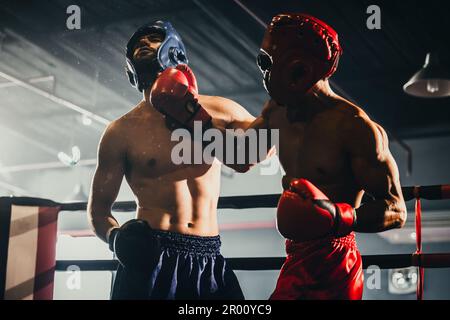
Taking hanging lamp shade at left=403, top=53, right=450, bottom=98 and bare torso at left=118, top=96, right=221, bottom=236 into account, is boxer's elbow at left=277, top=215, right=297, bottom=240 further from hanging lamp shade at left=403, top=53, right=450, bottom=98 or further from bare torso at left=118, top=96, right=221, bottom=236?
hanging lamp shade at left=403, top=53, right=450, bottom=98

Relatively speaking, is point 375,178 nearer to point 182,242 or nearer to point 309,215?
point 309,215

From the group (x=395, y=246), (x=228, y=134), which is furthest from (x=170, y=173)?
(x=395, y=246)

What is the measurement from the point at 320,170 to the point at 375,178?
172 millimetres

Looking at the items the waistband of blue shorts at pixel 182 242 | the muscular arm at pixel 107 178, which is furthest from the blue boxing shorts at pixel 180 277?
the muscular arm at pixel 107 178

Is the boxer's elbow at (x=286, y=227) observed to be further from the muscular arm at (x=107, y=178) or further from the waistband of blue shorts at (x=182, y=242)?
the muscular arm at (x=107, y=178)

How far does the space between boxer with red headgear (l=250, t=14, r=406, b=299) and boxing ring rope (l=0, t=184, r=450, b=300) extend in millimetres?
244

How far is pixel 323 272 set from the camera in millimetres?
1854

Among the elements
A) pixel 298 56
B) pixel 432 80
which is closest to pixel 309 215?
pixel 298 56

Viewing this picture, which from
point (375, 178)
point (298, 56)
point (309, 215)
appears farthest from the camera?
point (298, 56)

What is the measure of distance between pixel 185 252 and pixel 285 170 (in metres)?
0.45

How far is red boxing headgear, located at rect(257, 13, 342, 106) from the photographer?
6.44 ft

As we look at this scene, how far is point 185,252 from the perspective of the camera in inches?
86.1
